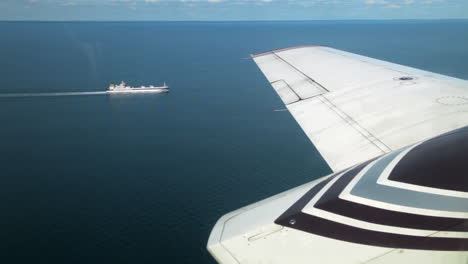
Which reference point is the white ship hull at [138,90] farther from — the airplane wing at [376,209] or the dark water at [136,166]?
the airplane wing at [376,209]

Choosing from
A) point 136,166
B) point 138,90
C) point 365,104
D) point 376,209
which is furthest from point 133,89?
point 376,209

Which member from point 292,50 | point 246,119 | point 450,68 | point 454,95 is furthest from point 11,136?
point 450,68

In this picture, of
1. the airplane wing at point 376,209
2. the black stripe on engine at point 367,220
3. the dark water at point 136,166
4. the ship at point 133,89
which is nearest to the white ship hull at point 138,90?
the ship at point 133,89

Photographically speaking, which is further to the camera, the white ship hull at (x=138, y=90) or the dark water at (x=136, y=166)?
the white ship hull at (x=138, y=90)

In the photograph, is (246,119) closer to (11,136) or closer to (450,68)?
(11,136)

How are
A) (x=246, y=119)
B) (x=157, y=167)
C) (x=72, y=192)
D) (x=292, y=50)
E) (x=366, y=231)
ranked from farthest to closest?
(x=246, y=119) → (x=157, y=167) → (x=72, y=192) → (x=292, y=50) → (x=366, y=231)

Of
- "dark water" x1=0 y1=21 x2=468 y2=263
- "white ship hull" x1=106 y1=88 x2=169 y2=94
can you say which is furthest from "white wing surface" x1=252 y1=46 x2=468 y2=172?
"white ship hull" x1=106 y1=88 x2=169 y2=94

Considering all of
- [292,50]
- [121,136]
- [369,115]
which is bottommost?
[121,136]

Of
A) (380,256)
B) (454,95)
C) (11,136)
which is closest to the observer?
(380,256)
